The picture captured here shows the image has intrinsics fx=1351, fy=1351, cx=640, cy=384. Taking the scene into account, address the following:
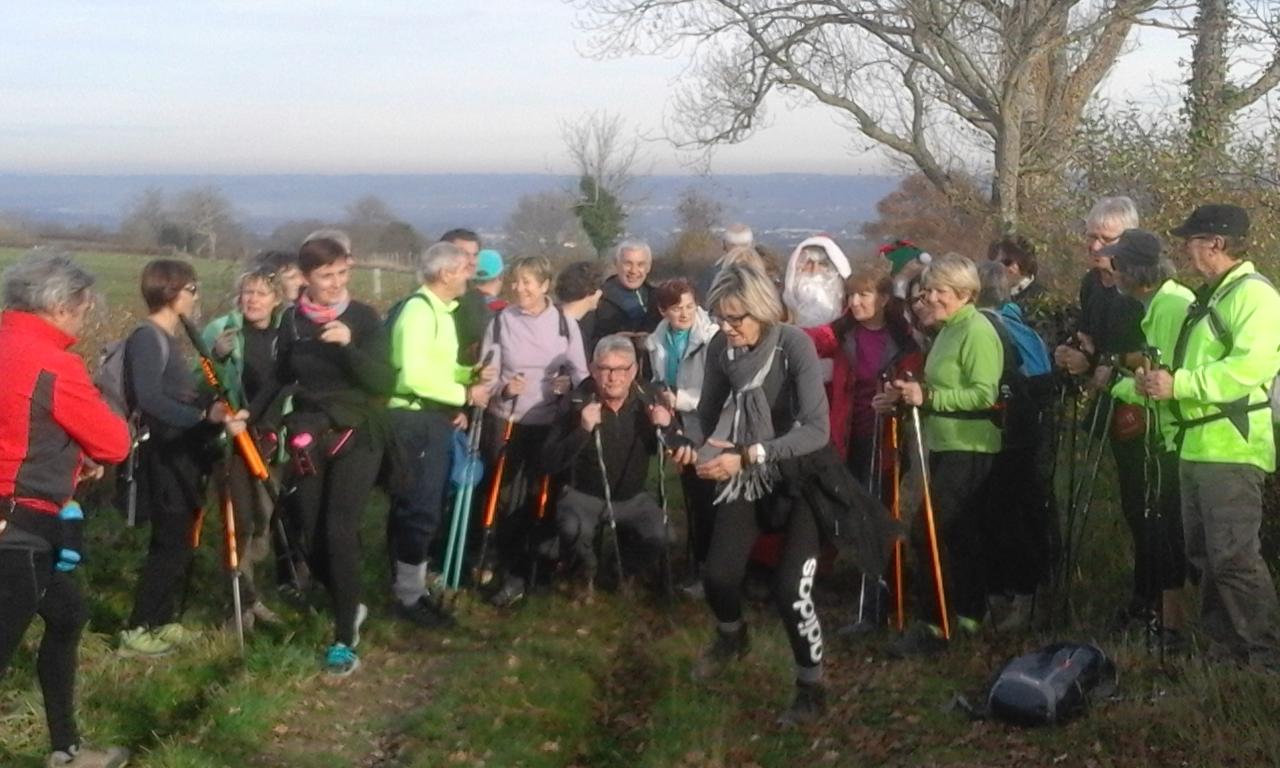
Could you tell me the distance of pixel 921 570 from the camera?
6785mm

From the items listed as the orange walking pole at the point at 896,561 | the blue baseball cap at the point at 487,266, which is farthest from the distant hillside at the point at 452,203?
the orange walking pole at the point at 896,561

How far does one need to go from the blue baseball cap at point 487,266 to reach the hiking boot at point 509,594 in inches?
78.7

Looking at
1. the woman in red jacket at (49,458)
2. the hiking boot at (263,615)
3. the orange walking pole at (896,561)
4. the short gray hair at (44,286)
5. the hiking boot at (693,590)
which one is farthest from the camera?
the hiking boot at (693,590)

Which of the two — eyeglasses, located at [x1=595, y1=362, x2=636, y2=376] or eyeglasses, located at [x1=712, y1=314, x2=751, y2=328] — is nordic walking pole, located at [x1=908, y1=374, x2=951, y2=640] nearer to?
eyeglasses, located at [x1=712, y1=314, x2=751, y2=328]

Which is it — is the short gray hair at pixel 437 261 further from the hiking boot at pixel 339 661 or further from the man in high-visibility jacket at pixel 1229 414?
the man in high-visibility jacket at pixel 1229 414

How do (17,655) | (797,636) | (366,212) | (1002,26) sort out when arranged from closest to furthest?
(797,636) → (17,655) → (1002,26) → (366,212)

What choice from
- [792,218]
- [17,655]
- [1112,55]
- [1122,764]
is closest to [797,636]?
[1122,764]

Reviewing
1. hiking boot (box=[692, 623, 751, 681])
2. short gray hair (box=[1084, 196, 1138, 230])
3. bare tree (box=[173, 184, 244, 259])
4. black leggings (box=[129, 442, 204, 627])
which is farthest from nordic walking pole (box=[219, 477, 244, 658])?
bare tree (box=[173, 184, 244, 259])

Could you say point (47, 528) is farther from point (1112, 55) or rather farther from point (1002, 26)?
→ point (1112, 55)

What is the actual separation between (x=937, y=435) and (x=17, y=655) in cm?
465

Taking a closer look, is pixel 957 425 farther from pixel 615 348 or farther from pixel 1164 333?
pixel 615 348

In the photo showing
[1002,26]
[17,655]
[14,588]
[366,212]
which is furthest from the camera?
[366,212]

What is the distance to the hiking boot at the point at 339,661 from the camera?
647 centimetres

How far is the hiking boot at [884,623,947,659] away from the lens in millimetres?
6637
